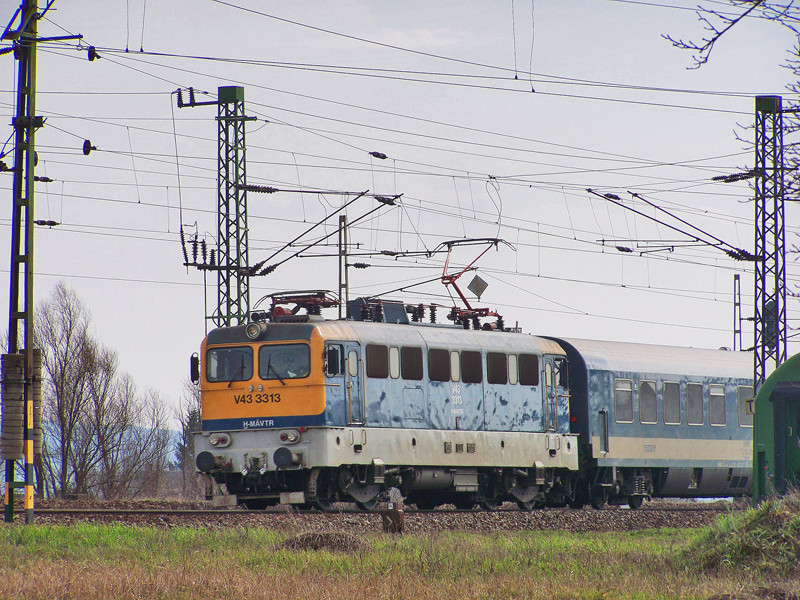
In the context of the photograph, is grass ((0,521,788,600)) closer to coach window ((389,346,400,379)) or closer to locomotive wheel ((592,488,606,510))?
coach window ((389,346,400,379))

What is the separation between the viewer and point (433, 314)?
86.1 ft

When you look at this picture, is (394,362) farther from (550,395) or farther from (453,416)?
(550,395)

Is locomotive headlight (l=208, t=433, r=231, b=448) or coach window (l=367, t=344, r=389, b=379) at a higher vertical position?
coach window (l=367, t=344, r=389, b=379)

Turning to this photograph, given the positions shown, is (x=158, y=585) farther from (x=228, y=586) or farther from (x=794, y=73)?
(x=794, y=73)

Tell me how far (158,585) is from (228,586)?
A: 0.69 m

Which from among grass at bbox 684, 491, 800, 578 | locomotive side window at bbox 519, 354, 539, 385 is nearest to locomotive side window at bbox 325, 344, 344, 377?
locomotive side window at bbox 519, 354, 539, 385

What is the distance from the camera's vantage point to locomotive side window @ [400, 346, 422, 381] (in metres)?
24.3

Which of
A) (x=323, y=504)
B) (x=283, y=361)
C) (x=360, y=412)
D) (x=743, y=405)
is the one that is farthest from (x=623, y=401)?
(x=283, y=361)

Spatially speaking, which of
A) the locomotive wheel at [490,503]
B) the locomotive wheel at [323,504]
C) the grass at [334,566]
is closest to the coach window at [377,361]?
the locomotive wheel at [323,504]

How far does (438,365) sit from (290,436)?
143 inches

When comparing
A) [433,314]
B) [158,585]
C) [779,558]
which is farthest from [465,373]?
[158,585]

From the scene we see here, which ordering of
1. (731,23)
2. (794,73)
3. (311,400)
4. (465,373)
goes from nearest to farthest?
(731,23), (794,73), (311,400), (465,373)

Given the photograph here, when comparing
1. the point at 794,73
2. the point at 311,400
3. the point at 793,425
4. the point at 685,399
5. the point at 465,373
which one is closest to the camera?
the point at 794,73

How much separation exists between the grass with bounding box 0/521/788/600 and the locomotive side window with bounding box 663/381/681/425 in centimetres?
1056
